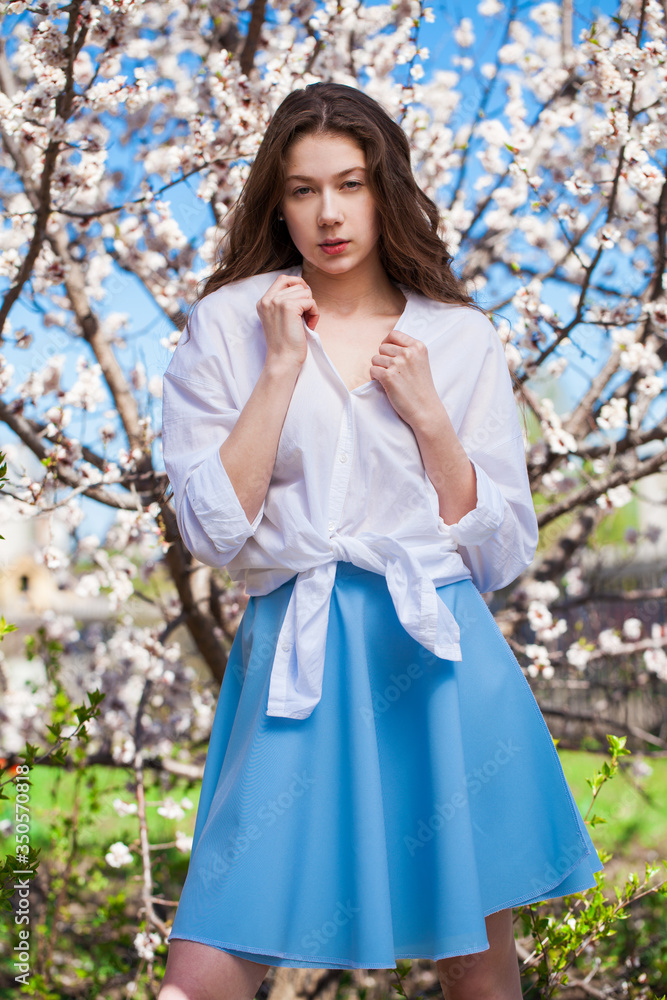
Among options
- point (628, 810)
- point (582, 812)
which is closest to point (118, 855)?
point (582, 812)

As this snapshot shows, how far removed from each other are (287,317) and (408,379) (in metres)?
0.23

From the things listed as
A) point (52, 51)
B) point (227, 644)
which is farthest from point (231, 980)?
point (52, 51)

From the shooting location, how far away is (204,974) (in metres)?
1.21

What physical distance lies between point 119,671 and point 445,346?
2.99 meters

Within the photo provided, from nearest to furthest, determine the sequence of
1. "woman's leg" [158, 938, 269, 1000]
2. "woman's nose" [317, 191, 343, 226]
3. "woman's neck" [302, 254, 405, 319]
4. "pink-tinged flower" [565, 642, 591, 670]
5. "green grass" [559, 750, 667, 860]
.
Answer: "woman's leg" [158, 938, 269, 1000], "woman's nose" [317, 191, 343, 226], "woman's neck" [302, 254, 405, 319], "pink-tinged flower" [565, 642, 591, 670], "green grass" [559, 750, 667, 860]

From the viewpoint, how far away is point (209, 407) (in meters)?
1.53

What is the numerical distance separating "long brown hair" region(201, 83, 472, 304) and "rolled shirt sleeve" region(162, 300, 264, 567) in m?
0.26

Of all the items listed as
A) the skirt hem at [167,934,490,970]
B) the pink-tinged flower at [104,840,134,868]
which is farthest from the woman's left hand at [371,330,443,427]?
the pink-tinged flower at [104,840,134,868]

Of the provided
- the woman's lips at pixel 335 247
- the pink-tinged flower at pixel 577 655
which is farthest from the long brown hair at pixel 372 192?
the pink-tinged flower at pixel 577 655

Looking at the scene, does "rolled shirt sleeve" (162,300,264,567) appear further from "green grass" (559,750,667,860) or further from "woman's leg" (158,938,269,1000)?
"green grass" (559,750,667,860)

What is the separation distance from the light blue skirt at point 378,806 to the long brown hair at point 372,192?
647 mm

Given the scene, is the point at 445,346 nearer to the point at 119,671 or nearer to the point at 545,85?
the point at 545,85

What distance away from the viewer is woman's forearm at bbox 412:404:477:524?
4.85ft

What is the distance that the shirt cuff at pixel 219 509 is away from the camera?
4.55 feet
